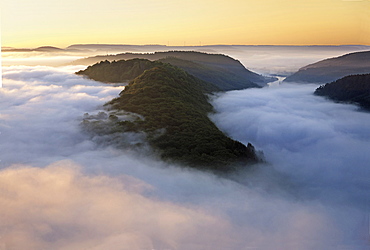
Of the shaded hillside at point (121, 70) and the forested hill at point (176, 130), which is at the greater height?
the shaded hillside at point (121, 70)

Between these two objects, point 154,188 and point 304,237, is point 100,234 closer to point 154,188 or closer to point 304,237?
point 154,188

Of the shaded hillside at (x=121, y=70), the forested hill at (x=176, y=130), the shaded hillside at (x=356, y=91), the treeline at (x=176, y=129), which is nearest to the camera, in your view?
the forested hill at (x=176, y=130)

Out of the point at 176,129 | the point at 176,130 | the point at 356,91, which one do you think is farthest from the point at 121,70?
the point at 356,91

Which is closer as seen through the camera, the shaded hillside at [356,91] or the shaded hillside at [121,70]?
the shaded hillside at [121,70]

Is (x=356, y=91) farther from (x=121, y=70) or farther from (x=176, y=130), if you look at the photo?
(x=176, y=130)

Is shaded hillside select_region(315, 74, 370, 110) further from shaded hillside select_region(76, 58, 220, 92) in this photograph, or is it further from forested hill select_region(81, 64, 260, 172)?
forested hill select_region(81, 64, 260, 172)

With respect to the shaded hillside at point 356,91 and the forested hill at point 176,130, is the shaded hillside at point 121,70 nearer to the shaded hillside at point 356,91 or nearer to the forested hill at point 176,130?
the forested hill at point 176,130

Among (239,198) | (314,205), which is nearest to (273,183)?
(314,205)

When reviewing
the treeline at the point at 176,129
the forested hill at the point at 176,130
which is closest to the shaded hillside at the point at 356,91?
the treeline at the point at 176,129

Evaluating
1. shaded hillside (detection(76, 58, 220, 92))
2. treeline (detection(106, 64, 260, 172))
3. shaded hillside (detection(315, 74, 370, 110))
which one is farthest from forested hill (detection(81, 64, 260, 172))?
shaded hillside (detection(315, 74, 370, 110))
